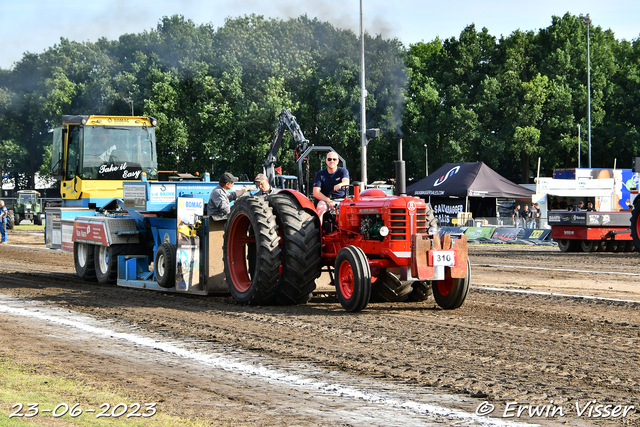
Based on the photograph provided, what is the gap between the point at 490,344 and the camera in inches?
278

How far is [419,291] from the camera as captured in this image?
10164mm

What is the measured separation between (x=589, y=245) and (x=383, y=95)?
30275 mm

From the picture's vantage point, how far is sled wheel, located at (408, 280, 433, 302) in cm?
1004

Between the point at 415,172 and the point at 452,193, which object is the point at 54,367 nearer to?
the point at 452,193

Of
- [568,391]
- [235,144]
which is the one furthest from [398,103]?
[568,391]

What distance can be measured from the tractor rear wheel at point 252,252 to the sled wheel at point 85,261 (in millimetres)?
4091

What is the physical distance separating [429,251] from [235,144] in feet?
144

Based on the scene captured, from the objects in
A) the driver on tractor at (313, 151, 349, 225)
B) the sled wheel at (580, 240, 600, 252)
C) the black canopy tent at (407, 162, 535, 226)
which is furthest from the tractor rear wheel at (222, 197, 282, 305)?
the black canopy tent at (407, 162, 535, 226)

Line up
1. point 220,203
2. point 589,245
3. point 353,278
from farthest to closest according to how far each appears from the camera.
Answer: point 589,245 < point 220,203 < point 353,278

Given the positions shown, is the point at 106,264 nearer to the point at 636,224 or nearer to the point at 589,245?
the point at 636,224

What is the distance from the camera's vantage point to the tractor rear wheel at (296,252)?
9.39 metres

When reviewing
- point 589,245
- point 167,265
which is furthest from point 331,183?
point 589,245

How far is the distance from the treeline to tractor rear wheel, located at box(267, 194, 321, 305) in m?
38.9

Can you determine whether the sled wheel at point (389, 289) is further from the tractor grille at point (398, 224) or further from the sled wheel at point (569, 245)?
the sled wheel at point (569, 245)
